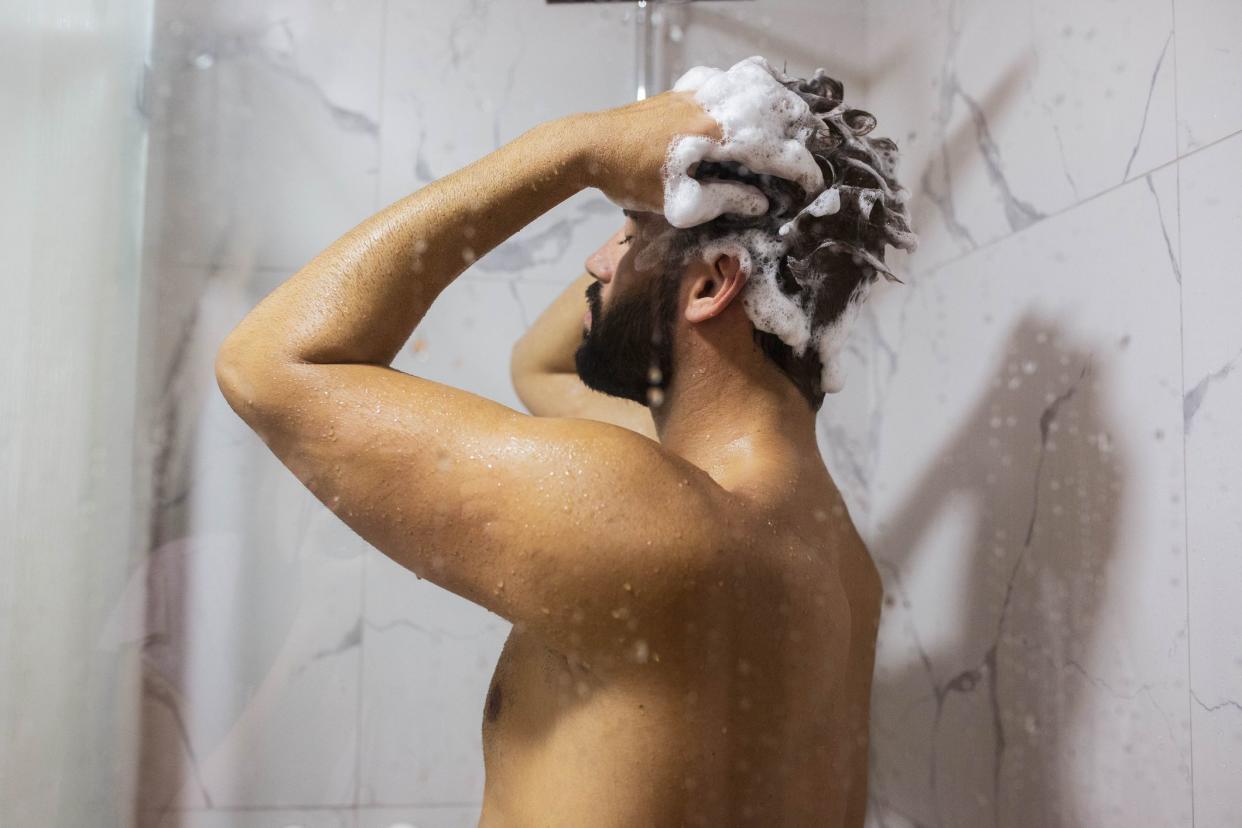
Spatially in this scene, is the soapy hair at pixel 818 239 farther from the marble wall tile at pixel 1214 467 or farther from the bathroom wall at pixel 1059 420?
the marble wall tile at pixel 1214 467

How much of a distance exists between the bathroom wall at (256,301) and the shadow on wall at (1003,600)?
0.39ft

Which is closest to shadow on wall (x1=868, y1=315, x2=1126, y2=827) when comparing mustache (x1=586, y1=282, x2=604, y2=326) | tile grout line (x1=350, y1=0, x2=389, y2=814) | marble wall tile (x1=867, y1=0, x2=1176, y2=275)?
marble wall tile (x1=867, y1=0, x2=1176, y2=275)

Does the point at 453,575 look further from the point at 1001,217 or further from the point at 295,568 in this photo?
the point at 1001,217

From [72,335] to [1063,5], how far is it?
0.79m

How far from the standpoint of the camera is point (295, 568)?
80cm

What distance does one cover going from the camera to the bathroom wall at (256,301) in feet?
2.54

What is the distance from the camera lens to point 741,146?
0.68 metres

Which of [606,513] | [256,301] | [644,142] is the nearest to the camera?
[606,513]

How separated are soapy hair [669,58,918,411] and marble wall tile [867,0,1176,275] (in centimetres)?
3

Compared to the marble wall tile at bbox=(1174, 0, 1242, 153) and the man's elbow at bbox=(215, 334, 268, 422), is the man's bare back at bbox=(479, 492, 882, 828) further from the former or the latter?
the marble wall tile at bbox=(1174, 0, 1242, 153)

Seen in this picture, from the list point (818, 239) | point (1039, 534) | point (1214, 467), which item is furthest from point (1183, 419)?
point (818, 239)

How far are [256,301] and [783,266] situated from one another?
442 millimetres

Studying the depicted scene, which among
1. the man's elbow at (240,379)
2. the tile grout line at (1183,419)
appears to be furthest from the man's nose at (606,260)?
the tile grout line at (1183,419)

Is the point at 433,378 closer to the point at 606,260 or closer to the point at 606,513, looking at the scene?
the point at 606,260
